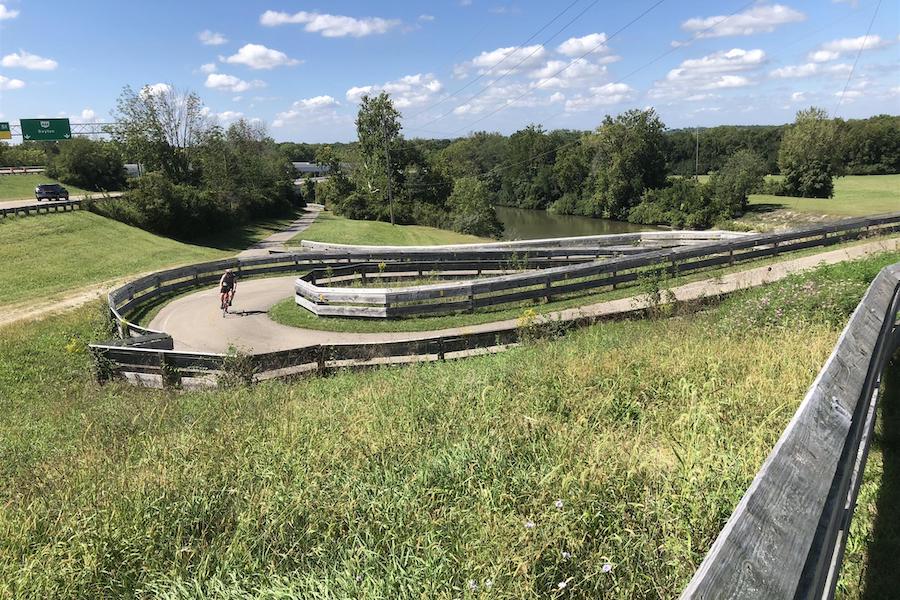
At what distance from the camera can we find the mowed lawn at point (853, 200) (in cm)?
5976

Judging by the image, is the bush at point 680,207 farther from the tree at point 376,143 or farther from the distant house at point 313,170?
the distant house at point 313,170

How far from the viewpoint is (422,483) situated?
4477 millimetres

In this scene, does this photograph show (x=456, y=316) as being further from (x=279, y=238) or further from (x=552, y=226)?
(x=552, y=226)

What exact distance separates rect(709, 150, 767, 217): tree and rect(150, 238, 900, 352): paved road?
2233 inches

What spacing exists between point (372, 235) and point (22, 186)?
33.7m

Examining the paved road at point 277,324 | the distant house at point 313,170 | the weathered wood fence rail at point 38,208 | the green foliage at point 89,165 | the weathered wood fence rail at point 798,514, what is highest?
the distant house at point 313,170

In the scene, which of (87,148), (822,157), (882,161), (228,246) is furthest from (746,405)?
(882,161)

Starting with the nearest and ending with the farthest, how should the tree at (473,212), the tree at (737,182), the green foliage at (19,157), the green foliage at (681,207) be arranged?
the tree at (473,212), the green foliage at (19,157), the tree at (737,182), the green foliage at (681,207)

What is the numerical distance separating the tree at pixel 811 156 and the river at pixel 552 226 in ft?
71.5

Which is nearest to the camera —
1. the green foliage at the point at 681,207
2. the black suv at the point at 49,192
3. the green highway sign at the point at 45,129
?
the black suv at the point at 49,192

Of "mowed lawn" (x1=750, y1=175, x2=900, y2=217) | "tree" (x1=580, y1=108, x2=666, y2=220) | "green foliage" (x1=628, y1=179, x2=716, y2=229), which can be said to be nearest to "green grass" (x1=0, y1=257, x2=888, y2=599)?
"mowed lawn" (x1=750, y1=175, x2=900, y2=217)

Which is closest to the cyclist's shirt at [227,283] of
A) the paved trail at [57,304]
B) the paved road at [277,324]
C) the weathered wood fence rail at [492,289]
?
the paved road at [277,324]

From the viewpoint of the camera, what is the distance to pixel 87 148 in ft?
186

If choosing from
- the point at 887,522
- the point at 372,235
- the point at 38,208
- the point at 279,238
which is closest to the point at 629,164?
the point at 372,235
